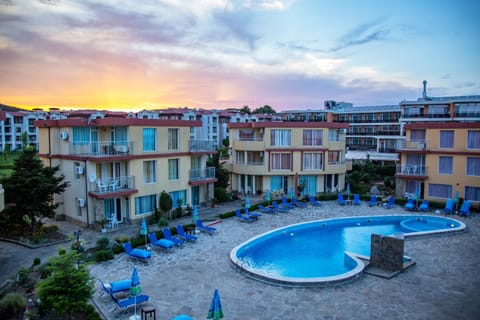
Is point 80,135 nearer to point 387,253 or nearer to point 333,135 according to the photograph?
point 387,253

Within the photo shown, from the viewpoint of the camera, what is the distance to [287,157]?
37.7 meters

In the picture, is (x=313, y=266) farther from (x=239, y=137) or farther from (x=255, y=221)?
(x=239, y=137)

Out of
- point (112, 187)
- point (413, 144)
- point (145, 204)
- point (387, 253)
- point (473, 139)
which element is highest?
point (473, 139)

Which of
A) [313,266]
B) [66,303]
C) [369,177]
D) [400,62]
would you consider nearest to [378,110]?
[369,177]

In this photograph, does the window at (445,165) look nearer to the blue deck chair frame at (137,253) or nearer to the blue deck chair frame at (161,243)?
the blue deck chair frame at (161,243)

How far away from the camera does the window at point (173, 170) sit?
2883cm

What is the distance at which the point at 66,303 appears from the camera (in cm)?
1135

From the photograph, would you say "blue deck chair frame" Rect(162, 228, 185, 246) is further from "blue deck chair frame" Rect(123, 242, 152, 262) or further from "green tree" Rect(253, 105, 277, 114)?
"green tree" Rect(253, 105, 277, 114)

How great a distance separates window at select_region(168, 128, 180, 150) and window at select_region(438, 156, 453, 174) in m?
23.1

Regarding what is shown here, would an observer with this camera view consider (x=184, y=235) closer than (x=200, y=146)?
Yes

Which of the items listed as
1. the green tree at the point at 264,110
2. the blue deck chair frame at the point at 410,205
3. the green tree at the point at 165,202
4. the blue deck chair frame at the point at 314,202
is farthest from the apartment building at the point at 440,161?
the green tree at the point at 264,110

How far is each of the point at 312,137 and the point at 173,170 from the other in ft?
51.7

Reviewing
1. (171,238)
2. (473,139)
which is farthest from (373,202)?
(171,238)

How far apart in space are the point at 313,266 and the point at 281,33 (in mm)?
20358
